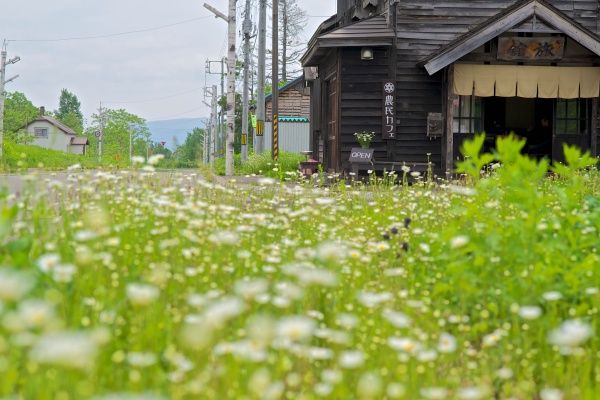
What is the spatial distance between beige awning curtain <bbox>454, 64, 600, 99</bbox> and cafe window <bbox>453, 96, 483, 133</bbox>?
0.63 meters

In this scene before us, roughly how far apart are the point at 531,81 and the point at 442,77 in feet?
6.32

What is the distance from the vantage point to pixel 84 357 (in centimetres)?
200

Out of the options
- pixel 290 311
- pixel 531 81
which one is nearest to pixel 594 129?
pixel 531 81

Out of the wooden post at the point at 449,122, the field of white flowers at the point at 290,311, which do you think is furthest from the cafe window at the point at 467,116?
the field of white flowers at the point at 290,311

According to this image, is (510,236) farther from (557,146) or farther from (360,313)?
(557,146)

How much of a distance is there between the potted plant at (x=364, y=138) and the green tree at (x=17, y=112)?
69.5m

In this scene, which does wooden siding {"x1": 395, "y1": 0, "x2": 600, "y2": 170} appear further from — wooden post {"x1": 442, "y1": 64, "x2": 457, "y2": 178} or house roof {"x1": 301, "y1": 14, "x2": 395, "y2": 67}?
house roof {"x1": 301, "y1": 14, "x2": 395, "y2": 67}

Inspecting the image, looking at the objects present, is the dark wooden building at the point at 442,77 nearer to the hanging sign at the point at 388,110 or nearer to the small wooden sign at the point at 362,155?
the hanging sign at the point at 388,110

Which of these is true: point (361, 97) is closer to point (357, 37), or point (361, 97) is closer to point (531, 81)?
point (357, 37)

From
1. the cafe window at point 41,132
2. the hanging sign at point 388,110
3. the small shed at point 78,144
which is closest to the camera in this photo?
the hanging sign at point 388,110

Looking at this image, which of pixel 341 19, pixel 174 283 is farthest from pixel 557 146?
pixel 174 283

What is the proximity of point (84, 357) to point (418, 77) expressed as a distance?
16.0 m

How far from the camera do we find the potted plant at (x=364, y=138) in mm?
17141

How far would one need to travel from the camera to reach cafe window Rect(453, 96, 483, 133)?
17.6m
